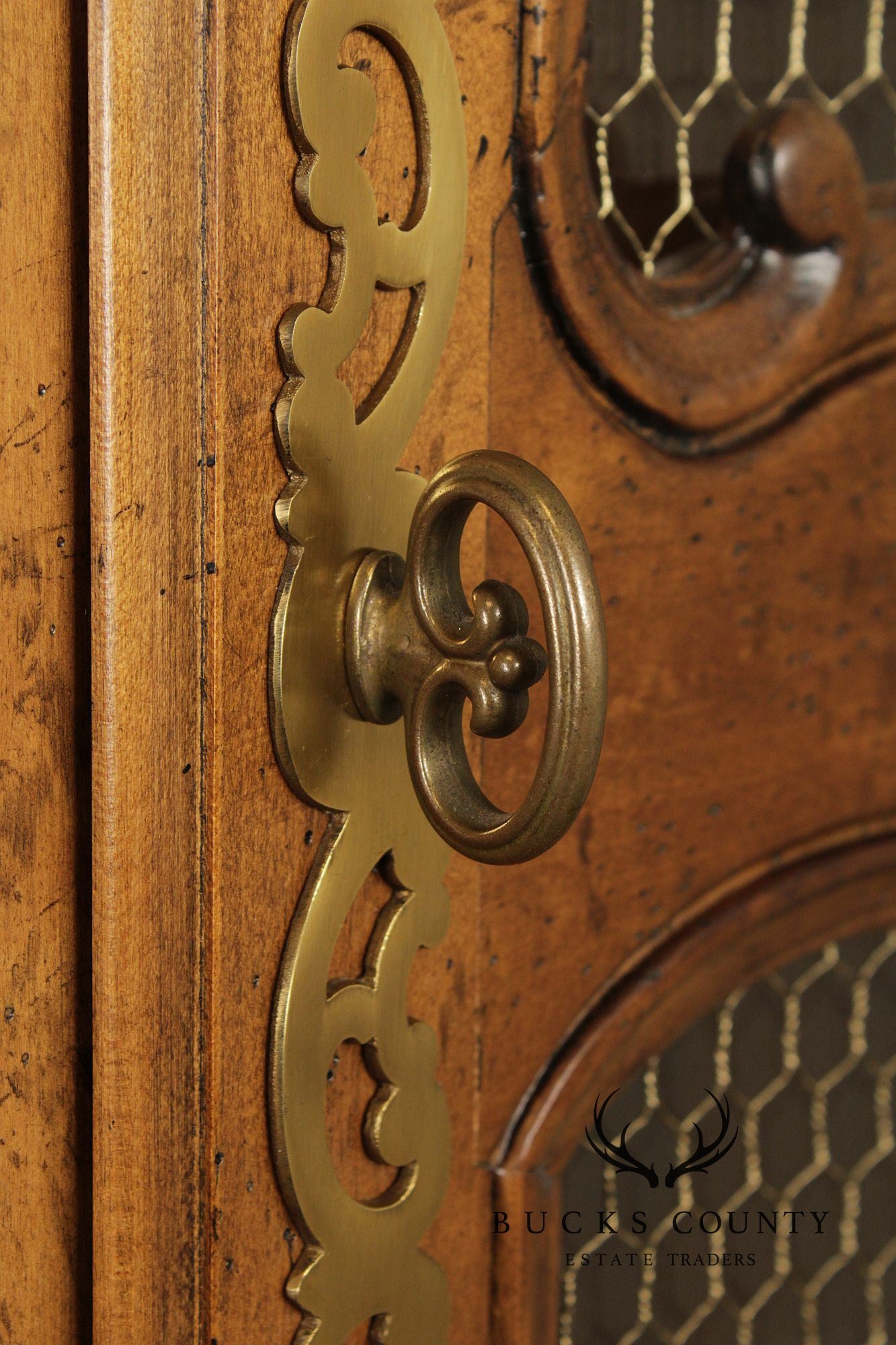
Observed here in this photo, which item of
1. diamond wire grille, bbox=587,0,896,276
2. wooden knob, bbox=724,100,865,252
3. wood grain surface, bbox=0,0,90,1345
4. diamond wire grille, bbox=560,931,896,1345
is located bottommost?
diamond wire grille, bbox=560,931,896,1345

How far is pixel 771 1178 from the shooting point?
2.18ft

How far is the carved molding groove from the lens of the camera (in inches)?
14.2

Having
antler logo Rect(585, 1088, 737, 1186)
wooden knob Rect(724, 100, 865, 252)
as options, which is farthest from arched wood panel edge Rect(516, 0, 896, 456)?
antler logo Rect(585, 1088, 737, 1186)

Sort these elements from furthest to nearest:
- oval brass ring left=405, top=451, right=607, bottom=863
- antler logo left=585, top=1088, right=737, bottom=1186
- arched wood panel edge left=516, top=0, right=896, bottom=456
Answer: antler logo left=585, top=1088, right=737, bottom=1186, arched wood panel edge left=516, top=0, right=896, bottom=456, oval brass ring left=405, top=451, right=607, bottom=863

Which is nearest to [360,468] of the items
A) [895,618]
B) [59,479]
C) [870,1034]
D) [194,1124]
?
[59,479]

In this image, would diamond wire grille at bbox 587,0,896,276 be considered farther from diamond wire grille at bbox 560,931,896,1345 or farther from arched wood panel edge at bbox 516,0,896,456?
diamond wire grille at bbox 560,931,896,1345

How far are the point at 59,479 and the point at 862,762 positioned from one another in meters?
0.40

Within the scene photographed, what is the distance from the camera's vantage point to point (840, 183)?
0.51 m

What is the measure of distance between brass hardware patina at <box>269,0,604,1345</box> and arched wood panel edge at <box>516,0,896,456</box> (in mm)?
53

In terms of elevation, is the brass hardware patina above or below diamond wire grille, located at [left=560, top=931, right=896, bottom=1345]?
above

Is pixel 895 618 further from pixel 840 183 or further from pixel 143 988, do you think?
pixel 143 988

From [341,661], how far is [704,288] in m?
0.24

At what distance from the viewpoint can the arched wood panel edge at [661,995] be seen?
508mm

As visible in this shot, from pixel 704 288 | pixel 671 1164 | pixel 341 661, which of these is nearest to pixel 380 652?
pixel 341 661
